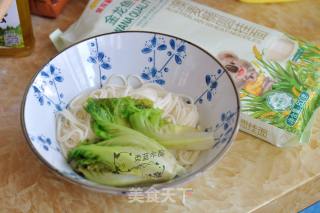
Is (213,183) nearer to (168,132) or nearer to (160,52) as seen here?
(168,132)

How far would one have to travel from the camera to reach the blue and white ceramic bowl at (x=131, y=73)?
668 millimetres

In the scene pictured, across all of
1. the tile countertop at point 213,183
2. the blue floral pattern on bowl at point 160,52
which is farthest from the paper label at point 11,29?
the blue floral pattern on bowl at point 160,52

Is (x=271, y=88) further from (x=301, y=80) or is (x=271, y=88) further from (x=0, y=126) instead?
(x=0, y=126)

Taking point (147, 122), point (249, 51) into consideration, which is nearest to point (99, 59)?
point (147, 122)

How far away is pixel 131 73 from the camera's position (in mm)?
808

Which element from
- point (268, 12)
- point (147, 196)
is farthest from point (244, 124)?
point (268, 12)

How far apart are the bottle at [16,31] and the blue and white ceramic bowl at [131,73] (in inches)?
6.2

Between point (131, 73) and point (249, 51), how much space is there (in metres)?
0.22

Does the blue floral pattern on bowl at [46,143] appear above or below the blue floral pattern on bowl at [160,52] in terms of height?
below

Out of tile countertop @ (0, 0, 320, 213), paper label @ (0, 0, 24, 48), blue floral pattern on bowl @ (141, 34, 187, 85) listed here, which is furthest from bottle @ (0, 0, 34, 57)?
blue floral pattern on bowl @ (141, 34, 187, 85)

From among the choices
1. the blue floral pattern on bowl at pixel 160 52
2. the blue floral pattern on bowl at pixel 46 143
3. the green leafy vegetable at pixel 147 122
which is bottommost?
the blue floral pattern on bowl at pixel 46 143

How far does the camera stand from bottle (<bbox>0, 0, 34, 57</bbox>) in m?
0.84

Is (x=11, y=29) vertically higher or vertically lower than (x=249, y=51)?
lower

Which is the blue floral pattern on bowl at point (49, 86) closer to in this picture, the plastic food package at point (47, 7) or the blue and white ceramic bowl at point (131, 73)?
the blue and white ceramic bowl at point (131, 73)
